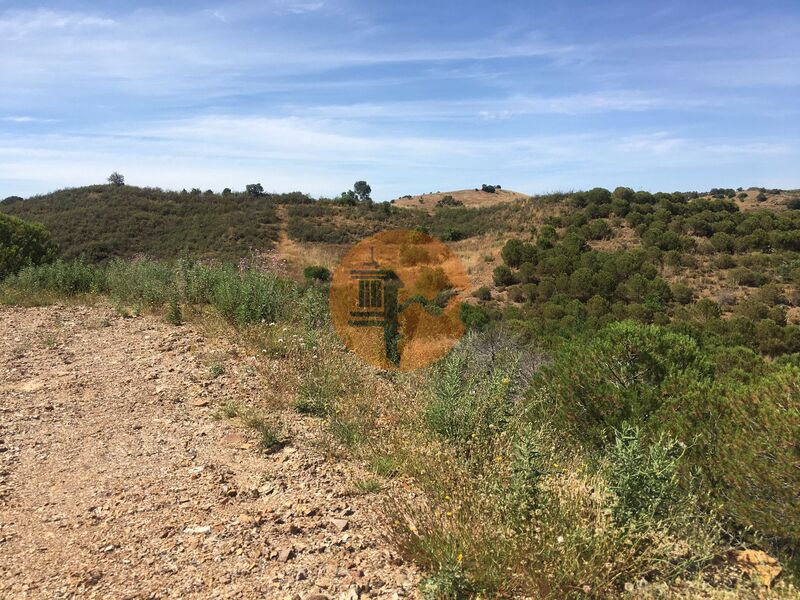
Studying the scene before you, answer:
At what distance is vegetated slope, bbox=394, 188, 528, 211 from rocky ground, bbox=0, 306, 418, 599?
47.0m

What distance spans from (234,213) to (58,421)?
114 ft

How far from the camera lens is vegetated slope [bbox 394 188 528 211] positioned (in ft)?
176

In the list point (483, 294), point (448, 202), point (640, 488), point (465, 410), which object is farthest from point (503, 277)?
point (448, 202)

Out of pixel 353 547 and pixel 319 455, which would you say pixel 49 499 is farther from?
pixel 353 547

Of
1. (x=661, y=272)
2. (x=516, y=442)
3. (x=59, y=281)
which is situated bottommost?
(x=516, y=442)

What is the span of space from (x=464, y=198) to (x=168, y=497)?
55949 mm

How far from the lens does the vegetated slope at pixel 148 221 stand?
2911 cm

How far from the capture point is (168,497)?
11.4 feet

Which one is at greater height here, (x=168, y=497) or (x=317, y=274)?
(x=317, y=274)

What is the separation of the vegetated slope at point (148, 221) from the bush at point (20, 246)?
10.9 meters

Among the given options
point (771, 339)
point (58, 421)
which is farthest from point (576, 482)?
point (771, 339)

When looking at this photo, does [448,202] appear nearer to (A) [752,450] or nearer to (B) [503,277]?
(B) [503,277]

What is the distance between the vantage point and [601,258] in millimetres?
22438

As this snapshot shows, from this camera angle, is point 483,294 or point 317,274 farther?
point 483,294
